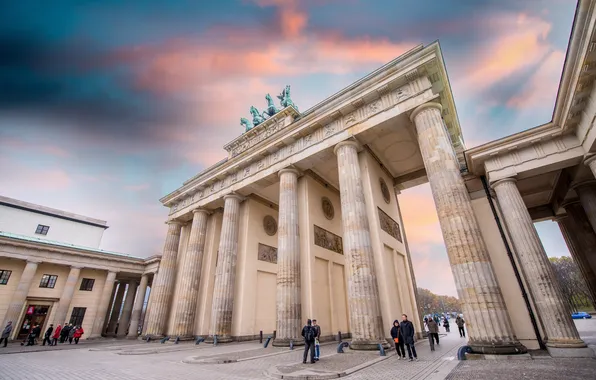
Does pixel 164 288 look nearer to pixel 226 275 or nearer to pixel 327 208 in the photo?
pixel 226 275

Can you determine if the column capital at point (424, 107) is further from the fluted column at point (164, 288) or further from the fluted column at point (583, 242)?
the fluted column at point (164, 288)

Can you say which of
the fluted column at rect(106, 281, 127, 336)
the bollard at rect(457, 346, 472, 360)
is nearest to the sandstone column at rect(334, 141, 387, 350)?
the bollard at rect(457, 346, 472, 360)

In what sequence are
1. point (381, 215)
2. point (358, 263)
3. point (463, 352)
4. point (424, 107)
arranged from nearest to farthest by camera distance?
point (463, 352) → point (358, 263) → point (424, 107) → point (381, 215)

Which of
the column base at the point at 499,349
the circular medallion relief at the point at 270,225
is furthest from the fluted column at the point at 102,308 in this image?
the column base at the point at 499,349

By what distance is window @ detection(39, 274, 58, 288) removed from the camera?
79.8 feet

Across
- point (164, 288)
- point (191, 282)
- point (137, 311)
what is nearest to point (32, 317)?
point (137, 311)

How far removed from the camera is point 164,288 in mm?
20578

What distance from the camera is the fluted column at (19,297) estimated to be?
21.1m

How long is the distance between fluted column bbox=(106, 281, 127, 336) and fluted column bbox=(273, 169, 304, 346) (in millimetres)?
28495

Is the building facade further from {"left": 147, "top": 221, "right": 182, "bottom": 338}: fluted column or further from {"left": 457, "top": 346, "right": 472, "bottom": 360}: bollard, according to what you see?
{"left": 457, "top": 346, "right": 472, "bottom": 360}: bollard

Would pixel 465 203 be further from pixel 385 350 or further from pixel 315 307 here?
pixel 315 307

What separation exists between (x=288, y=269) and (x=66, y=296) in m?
23.9

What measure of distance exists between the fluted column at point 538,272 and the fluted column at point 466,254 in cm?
166

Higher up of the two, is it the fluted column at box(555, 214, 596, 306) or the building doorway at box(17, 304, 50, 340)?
the fluted column at box(555, 214, 596, 306)
